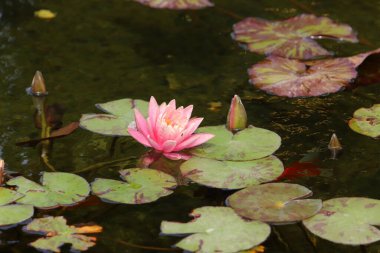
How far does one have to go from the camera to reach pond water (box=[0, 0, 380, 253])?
81.1 inches

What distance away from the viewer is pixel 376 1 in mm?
3564

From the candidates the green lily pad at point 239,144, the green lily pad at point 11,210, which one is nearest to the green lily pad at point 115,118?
the green lily pad at point 239,144

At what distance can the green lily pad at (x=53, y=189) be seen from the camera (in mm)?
2059

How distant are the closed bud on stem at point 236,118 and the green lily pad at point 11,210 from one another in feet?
2.30

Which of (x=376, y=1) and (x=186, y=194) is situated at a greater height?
(x=376, y=1)

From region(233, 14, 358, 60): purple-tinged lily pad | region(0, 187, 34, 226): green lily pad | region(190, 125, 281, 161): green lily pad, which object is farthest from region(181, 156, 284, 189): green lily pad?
region(233, 14, 358, 60): purple-tinged lily pad

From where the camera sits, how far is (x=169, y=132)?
7.45 feet

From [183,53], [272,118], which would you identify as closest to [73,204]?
[272,118]

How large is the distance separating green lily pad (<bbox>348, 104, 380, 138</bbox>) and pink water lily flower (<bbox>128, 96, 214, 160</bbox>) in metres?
0.49

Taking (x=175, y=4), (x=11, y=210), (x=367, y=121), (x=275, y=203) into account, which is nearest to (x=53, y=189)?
(x=11, y=210)

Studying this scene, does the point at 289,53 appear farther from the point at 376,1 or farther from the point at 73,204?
the point at 73,204

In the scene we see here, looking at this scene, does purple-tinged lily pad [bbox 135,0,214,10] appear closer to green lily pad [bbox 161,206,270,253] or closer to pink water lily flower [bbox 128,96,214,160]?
pink water lily flower [bbox 128,96,214,160]

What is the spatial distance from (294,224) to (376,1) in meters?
1.87

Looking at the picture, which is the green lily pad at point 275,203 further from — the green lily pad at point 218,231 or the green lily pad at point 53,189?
the green lily pad at point 53,189
